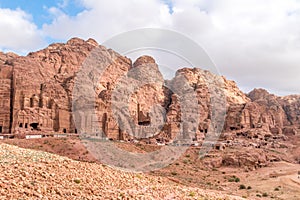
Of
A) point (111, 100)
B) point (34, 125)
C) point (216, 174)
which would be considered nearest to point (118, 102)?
point (111, 100)

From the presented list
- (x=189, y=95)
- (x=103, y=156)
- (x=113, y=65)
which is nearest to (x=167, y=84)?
(x=189, y=95)

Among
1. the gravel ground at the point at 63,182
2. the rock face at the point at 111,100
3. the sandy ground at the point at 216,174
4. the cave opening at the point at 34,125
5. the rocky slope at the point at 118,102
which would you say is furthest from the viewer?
the rocky slope at the point at 118,102

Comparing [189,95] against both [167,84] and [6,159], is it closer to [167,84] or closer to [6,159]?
[167,84]

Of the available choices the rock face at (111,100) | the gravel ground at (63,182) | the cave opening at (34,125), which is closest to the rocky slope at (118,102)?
the rock face at (111,100)

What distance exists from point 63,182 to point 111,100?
48482mm

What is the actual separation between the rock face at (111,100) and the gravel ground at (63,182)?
33.7 metres

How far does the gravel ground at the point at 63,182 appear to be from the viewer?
11.3 m

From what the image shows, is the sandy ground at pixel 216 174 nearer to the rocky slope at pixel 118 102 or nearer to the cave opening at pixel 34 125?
the rocky slope at pixel 118 102

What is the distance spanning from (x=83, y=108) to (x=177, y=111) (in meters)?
24.1

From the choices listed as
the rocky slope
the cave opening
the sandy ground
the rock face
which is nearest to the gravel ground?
the sandy ground

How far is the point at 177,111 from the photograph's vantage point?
72.8m

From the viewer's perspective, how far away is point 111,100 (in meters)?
61.0

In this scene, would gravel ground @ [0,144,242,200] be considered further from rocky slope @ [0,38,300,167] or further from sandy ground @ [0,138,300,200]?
rocky slope @ [0,38,300,167]

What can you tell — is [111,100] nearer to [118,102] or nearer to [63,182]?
[118,102]
